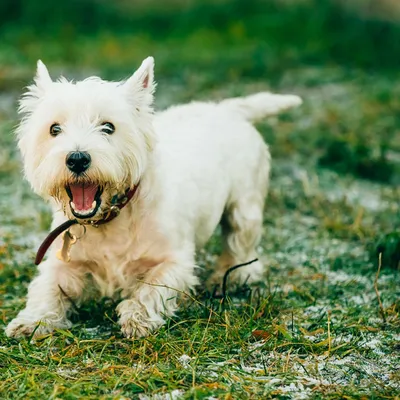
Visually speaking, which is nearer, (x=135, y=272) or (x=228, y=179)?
(x=135, y=272)

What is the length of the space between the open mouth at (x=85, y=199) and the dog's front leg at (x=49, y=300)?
Answer: 20.8 inches

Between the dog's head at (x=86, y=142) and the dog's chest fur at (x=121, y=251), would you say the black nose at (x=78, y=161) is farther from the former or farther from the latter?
the dog's chest fur at (x=121, y=251)

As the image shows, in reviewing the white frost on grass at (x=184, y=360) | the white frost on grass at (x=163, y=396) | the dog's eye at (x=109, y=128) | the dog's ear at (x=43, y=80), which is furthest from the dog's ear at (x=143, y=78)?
the white frost on grass at (x=163, y=396)

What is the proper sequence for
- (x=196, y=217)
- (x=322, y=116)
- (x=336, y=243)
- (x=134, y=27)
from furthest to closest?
(x=134, y=27) < (x=322, y=116) < (x=336, y=243) < (x=196, y=217)

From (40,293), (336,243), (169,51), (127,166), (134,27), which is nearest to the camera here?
(127,166)

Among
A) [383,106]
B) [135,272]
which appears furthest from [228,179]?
[383,106]

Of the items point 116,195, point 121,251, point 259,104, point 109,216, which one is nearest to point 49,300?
point 121,251

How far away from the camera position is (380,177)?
285 inches

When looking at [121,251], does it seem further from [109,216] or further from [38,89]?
[38,89]

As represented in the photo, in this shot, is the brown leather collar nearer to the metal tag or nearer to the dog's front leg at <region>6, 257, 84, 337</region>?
the metal tag

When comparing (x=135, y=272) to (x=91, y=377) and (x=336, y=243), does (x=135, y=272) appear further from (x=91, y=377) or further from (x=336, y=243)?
(x=336, y=243)

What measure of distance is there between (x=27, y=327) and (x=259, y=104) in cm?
250

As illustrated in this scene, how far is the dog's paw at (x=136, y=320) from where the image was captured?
380 cm

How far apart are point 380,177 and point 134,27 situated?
1063 centimetres
